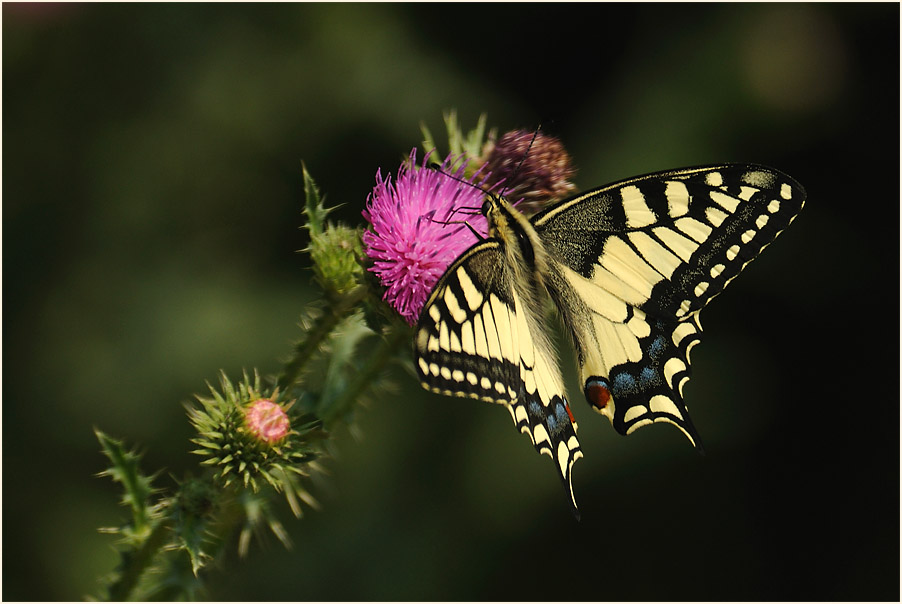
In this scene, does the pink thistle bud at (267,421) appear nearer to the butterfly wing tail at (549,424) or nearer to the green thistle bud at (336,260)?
the green thistle bud at (336,260)

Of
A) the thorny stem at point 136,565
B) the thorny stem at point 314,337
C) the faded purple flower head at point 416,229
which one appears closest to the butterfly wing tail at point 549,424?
the faded purple flower head at point 416,229

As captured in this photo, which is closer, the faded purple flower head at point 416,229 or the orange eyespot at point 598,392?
the faded purple flower head at point 416,229

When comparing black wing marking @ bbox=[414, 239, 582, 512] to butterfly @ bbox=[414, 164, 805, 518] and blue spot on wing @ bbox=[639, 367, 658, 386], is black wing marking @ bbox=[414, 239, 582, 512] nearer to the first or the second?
butterfly @ bbox=[414, 164, 805, 518]

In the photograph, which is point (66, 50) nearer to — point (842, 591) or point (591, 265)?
point (591, 265)

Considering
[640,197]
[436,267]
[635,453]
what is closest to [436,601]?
[635,453]

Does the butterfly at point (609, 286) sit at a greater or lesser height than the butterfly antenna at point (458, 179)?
lesser

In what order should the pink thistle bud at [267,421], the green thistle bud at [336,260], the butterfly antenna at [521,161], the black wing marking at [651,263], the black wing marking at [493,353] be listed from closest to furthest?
1. the black wing marking at [493,353]
2. the pink thistle bud at [267,421]
3. the black wing marking at [651,263]
4. the green thistle bud at [336,260]
5. the butterfly antenna at [521,161]

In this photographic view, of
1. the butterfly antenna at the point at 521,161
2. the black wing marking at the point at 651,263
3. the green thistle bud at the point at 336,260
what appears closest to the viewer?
the black wing marking at the point at 651,263

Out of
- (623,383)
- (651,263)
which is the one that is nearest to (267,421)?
(623,383)

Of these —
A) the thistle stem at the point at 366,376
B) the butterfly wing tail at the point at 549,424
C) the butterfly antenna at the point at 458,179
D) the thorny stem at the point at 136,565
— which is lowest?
the thorny stem at the point at 136,565
